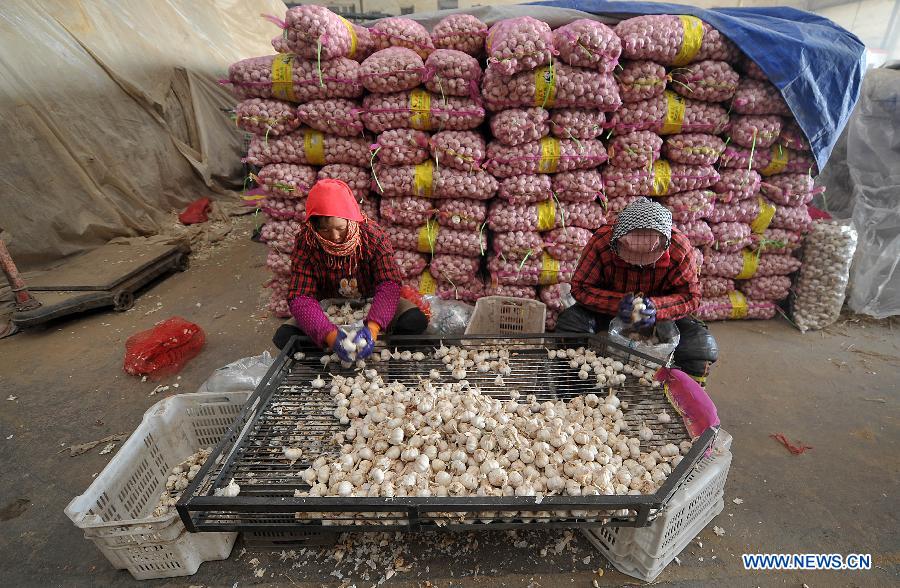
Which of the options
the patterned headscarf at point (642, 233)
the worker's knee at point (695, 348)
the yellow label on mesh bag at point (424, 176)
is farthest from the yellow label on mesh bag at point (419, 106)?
the worker's knee at point (695, 348)

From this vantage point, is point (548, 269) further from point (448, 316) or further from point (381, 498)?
point (381, 498)

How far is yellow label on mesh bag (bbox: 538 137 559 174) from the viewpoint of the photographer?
9.55ft

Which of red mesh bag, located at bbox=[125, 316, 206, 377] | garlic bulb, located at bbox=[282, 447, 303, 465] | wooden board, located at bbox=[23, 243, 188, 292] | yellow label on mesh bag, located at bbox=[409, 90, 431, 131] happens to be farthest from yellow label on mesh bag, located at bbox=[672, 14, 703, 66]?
wooden board, located at bbox=[23, 243, 188, 292]

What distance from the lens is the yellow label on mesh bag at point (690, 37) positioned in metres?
2.71

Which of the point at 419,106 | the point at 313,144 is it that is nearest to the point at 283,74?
the point at 313,144

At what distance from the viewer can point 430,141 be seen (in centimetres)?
296

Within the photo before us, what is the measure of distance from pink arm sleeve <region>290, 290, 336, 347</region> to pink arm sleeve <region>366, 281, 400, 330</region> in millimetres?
Result: 245

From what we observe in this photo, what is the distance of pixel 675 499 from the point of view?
5.02ft

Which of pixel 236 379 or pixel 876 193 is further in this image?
pixel 876 193

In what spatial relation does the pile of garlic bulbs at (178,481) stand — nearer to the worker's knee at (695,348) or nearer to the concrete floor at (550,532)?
the concrete floor at (550,532)

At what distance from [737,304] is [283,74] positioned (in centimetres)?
392

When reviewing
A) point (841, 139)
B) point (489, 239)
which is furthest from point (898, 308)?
point (489, 239)

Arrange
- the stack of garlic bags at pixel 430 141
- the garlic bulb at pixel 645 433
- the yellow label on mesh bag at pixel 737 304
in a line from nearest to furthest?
the garlic bulb at pixel 645 433
the stack of garlic bags at pixel 430 141
the yellow label on mesh bag at pixel 737 304

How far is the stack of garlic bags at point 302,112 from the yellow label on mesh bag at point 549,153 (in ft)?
4.17
